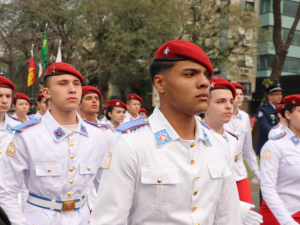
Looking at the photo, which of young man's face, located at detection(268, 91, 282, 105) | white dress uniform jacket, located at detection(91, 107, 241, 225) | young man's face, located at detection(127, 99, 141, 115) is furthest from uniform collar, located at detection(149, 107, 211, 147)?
young man's face, located at detection(127, 99, 141, 115)

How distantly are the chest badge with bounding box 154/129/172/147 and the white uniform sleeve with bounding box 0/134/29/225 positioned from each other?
1.72 metres

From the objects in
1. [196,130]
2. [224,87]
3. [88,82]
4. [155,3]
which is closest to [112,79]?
[88,82]

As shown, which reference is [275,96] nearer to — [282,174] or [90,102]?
[90,102]

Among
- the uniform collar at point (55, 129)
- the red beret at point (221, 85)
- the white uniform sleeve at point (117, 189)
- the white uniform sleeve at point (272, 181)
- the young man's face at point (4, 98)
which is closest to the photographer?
the white uniform sleeve at point (117, 189)

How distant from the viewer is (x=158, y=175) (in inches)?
84.0

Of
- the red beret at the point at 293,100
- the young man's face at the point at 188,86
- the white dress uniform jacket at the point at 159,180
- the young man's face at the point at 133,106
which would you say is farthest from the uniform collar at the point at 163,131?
the young man's face at the point at 133,106

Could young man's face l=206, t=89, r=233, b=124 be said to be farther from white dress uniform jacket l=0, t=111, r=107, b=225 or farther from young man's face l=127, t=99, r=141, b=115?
young man's face l=127, t=99, r=141, b=115

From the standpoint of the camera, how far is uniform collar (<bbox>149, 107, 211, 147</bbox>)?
2236 millimetres

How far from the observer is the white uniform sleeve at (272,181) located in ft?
12.8

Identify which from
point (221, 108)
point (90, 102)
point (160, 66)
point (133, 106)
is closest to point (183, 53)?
point (160, 66)

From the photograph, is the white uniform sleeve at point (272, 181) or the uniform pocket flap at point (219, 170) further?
the white uniform sleeve at point (272, 181)

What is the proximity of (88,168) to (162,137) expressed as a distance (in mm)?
1724

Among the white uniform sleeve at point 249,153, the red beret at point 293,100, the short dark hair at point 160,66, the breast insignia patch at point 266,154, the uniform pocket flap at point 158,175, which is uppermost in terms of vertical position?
the short dark hair at point 160,66

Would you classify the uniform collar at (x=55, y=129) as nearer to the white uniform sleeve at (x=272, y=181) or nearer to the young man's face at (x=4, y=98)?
the young man's face at (x=4, y=98)
